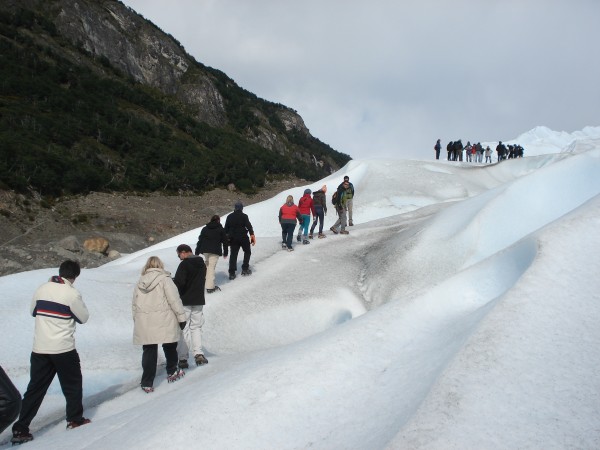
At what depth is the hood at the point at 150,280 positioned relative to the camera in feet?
22.2

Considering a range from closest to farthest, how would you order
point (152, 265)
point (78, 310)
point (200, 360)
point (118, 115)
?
point (78, 310) < point (152, 265) < point (200, 360) < point (118, 115)

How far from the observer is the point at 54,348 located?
5.75m

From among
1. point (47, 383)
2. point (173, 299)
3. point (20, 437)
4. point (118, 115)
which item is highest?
point (118, 115)

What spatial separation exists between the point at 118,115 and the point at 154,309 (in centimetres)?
5342

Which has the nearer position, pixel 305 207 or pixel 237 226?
pixel 237 226

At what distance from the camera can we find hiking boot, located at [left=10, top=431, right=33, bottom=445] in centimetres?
561

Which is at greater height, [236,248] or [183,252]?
[183,252]

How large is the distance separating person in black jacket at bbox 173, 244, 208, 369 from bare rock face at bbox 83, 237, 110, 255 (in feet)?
74.5

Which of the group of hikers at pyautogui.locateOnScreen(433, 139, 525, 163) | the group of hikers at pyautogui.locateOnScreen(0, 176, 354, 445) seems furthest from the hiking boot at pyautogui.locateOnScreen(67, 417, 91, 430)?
the group of hikers at pyautogui.locateOnScreen(433, 139, 525, 163)

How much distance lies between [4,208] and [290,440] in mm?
32482

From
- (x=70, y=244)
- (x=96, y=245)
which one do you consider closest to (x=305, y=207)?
(x=96, y=245)

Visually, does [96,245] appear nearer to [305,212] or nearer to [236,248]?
[305,212]

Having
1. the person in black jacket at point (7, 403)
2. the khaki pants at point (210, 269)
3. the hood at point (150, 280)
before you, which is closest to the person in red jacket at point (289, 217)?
the khaki pants at point (210, 269)

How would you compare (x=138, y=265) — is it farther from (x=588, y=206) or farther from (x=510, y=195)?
(x=588, y=206)
